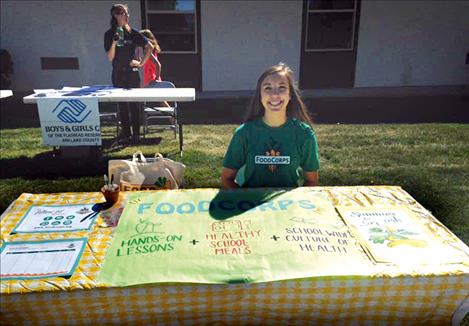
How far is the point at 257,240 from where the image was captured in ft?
5.93

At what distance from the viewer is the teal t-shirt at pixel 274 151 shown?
99.4 inches

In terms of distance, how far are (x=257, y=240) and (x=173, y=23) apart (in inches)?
351

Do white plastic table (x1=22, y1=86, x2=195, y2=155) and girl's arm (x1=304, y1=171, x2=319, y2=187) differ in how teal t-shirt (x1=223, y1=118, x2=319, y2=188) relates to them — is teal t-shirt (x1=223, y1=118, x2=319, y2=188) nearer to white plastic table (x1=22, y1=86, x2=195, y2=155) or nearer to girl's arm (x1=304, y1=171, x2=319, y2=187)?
girl's arm (x1=304, y1=171, x2=319, y2=187)

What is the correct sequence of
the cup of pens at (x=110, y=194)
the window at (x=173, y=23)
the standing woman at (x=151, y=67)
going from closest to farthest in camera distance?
the cup of pens at (x=110, y=194), the standing woman at (x=151, y=67), the window at (x=173, y=23)

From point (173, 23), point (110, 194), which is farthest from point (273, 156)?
Answer: point (173, 23)

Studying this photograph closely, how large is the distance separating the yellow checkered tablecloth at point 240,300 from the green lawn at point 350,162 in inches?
69.8

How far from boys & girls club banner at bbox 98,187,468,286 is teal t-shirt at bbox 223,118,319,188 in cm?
31

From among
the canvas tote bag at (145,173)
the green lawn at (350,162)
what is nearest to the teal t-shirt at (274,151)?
the canvas tote bag at (145,173)

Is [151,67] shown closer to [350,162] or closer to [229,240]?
[350,162]

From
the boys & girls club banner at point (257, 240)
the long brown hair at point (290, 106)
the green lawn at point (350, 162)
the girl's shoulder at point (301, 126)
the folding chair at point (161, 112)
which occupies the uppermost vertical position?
the long brown hair at point (290, 106)

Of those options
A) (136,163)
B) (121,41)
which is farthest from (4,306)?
(121,41)

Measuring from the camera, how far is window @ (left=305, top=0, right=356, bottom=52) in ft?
32.7

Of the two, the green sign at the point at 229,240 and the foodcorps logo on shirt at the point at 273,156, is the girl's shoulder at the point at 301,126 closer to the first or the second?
the foodcorps logo on shirt at the point at 273,156

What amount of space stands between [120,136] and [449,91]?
26.1 feet
